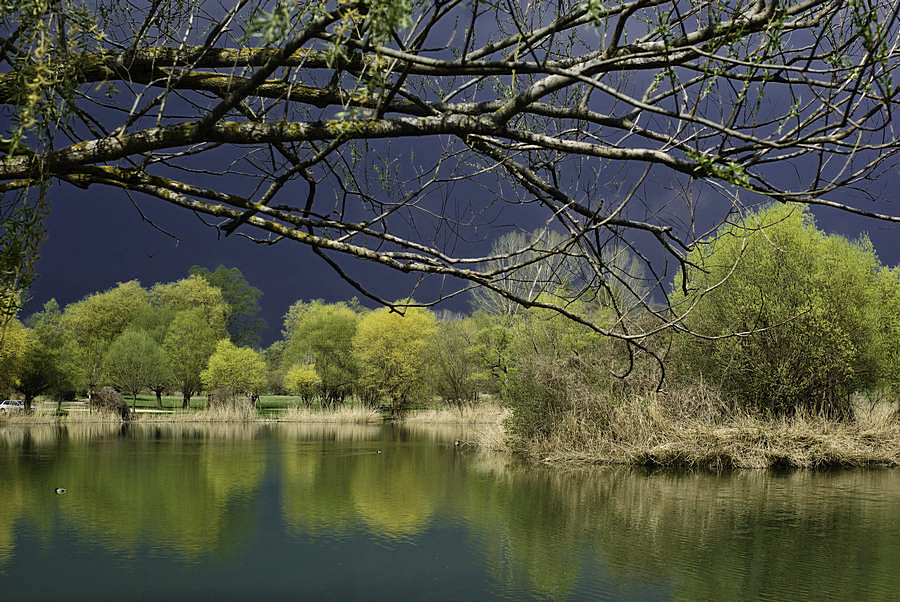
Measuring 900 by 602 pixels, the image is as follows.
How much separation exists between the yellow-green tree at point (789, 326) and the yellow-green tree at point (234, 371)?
29010 mm

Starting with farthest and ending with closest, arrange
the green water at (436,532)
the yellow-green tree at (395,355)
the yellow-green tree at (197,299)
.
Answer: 1. the yellow-green tree at (197,299)
2. the yellow-green tree at (395,355)
3. the green water at (436,532)

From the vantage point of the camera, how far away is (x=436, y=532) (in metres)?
12.3

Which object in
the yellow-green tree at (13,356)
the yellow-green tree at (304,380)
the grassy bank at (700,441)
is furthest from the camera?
the yellow-green tree at (304,380)

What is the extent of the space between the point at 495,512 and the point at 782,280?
13729mm

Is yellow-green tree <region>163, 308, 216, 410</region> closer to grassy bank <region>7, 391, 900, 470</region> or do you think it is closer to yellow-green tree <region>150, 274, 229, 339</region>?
yellow-green tree <region>150, 274, 229, 339</region>

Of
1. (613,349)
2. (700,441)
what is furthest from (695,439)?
(613,349)

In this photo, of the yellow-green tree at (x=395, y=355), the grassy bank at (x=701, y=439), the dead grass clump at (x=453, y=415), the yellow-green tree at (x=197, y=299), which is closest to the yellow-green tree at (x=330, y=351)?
the yellow-green tree at (x=395, y=355)

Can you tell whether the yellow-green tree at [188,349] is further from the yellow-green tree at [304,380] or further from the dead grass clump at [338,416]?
the dead grass clump at [338,416]

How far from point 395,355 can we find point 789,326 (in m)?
25.0

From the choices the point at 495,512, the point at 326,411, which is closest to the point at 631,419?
the point at 495,512

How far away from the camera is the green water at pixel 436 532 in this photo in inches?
362

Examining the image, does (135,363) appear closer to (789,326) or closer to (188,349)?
(188,349)

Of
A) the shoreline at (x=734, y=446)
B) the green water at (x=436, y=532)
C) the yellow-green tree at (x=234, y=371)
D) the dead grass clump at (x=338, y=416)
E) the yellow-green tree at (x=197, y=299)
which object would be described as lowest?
the dead grass clump at (x=338, y=416)

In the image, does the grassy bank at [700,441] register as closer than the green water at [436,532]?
No
